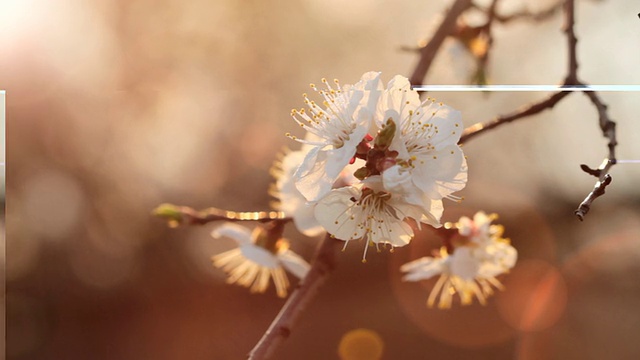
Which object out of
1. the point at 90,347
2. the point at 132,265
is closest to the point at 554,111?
the point at 132,265

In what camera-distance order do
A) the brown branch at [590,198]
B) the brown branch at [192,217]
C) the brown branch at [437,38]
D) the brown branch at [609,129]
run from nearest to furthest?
the brown branch at [590,198] < the brown branch at [609,129] < the brown branch at [192,217] < the brown branch at [437,38]

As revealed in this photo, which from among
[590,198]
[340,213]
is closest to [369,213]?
[340,213]

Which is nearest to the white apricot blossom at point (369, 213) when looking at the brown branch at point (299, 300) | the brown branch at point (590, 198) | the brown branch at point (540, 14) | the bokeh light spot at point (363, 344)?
the brown branch at point (590, 198)

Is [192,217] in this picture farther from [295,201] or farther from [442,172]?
[442,172]

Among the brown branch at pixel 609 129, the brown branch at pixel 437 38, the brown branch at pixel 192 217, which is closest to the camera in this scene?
the brown branch at pixel 609 129

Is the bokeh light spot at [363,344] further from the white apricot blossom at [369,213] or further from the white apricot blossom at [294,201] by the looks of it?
the white apricot blossom at [369,213]

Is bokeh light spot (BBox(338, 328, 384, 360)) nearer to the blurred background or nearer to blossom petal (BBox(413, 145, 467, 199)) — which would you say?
the blurred background

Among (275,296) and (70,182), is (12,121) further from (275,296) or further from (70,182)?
(275,296)

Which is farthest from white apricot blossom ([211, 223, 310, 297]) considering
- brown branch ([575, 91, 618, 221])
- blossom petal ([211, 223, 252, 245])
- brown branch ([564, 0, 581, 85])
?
brown branch ([564, 0, 581, 85])
